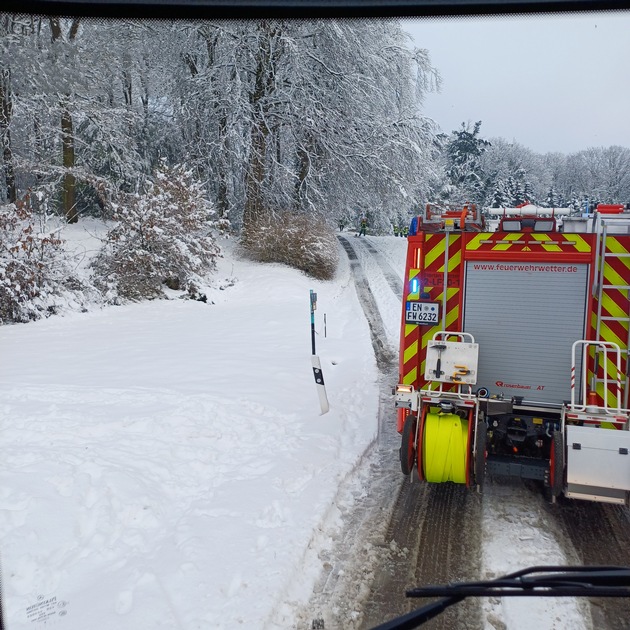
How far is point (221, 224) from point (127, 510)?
51.1 feet

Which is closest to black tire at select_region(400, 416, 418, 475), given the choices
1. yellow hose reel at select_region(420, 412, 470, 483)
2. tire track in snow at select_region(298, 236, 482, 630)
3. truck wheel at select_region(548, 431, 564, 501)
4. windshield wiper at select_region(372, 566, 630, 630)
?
yellow hose reel at select_region(420, 412, 470, 483)

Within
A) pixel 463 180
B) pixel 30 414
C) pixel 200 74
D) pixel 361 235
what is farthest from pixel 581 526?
pixel 463 180

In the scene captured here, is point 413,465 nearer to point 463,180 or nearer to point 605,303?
point 605,303

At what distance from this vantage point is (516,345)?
5.25 m

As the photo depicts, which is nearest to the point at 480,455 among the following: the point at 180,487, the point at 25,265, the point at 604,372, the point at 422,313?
the point at 604,372

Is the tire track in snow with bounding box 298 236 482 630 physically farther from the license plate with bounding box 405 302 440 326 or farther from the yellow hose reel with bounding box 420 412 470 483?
the license plate with bounding box 405 302 440 326

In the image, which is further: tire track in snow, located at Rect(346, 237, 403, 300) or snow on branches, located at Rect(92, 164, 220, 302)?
tire track in snow, located at Rect(346, 237, 403, 300)

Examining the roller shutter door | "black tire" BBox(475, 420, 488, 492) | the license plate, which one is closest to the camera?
"black tire" BBox(475, 420, 488, 492)

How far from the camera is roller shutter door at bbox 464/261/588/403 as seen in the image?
5.06 m

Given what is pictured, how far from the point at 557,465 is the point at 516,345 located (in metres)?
1.18

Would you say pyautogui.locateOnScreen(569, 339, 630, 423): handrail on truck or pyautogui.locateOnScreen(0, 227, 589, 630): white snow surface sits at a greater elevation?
pyautogui.locateOnScreen(569, 339, 630, 423): handrail on truck

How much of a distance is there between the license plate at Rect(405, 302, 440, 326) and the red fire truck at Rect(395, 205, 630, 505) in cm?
1

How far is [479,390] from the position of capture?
5277 mm

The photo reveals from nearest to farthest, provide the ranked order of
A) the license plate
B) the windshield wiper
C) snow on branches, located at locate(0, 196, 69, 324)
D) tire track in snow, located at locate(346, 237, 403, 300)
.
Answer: the windshield wiper, the license plate, snow on branches, located at locate(0, 196, 69, 324), tire track in snow, located at locate(346, 237, 403, 300)
